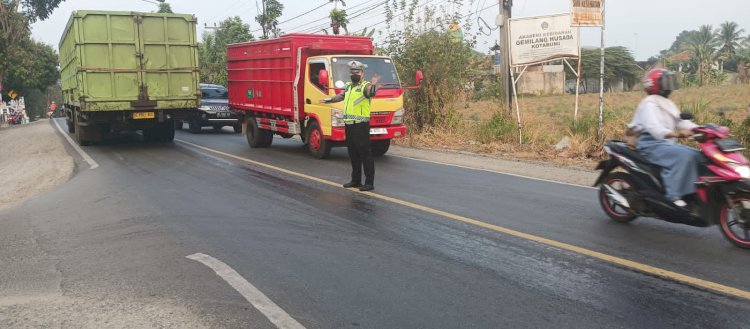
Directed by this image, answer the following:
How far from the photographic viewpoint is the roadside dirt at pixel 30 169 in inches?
386

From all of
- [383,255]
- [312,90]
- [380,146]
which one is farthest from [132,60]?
[383,255]

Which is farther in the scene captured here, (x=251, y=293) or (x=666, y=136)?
(x=666, y=136)

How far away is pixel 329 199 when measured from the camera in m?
8.21

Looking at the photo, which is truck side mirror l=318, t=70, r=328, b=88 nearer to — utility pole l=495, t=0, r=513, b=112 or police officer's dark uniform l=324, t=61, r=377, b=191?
police officer's dark uniform l=324, t=61, r=377, b=191

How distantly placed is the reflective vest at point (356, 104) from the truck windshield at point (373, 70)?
12.9ft

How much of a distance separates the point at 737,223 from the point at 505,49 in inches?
434

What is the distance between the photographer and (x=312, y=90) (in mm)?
13117

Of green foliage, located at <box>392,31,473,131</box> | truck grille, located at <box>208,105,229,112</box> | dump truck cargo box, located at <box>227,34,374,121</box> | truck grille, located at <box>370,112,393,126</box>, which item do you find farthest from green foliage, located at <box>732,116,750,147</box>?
truck grille, located at <box>208,105,229,112</box>

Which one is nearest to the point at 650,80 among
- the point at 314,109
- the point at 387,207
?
the point at 387,207

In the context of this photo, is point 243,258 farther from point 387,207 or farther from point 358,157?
point 358,157

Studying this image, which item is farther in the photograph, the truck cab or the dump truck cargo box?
the dump truck cargo box

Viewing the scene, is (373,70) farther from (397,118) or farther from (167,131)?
(167,131)

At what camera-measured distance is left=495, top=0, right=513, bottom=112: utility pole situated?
1574 cm

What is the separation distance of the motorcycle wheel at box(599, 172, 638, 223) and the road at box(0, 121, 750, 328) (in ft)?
0.46
